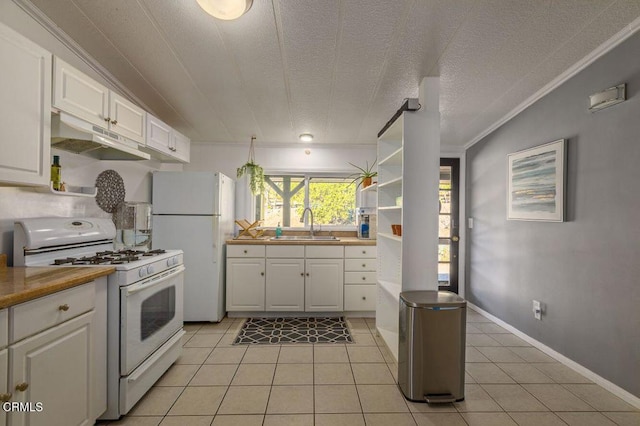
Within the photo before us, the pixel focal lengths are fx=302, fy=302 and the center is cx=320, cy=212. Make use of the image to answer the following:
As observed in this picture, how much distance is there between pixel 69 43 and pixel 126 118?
53cm

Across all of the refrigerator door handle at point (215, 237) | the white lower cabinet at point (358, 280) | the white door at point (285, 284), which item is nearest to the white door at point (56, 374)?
the refrigerator door handle at point (215, 237)

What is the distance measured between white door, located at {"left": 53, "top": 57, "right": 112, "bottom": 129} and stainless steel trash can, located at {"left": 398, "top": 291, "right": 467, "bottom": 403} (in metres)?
2.36

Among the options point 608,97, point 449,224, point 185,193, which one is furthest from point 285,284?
point 608,97

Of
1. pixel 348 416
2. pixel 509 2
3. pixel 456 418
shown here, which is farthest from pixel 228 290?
pixel 509 2

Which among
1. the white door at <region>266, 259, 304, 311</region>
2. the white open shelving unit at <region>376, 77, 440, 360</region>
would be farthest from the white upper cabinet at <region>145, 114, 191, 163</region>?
the white open shelving unit at <region>376, 77, 440, 360</region>

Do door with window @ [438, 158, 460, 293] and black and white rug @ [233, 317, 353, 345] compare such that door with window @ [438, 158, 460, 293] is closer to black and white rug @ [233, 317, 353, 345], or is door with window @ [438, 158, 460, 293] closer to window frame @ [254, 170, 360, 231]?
window frame @ [254, 170, 360, 231]

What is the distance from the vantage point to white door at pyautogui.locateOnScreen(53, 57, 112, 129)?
65.5 inches

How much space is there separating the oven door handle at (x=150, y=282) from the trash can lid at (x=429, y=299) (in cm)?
167

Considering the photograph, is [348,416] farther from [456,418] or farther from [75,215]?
[75,215]

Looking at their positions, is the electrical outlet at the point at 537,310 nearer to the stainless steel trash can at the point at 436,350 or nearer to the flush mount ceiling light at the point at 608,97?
the stainless steel trash can at the point at 436,350

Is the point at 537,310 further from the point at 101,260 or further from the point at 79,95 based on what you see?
the point at 79,95

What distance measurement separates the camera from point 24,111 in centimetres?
149

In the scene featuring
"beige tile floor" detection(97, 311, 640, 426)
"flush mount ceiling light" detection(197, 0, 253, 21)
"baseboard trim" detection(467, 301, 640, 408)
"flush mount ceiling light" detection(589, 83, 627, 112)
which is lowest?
"beige tile floor" detection(97, 311, 640, 426)

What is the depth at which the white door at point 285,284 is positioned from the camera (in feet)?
11.6
